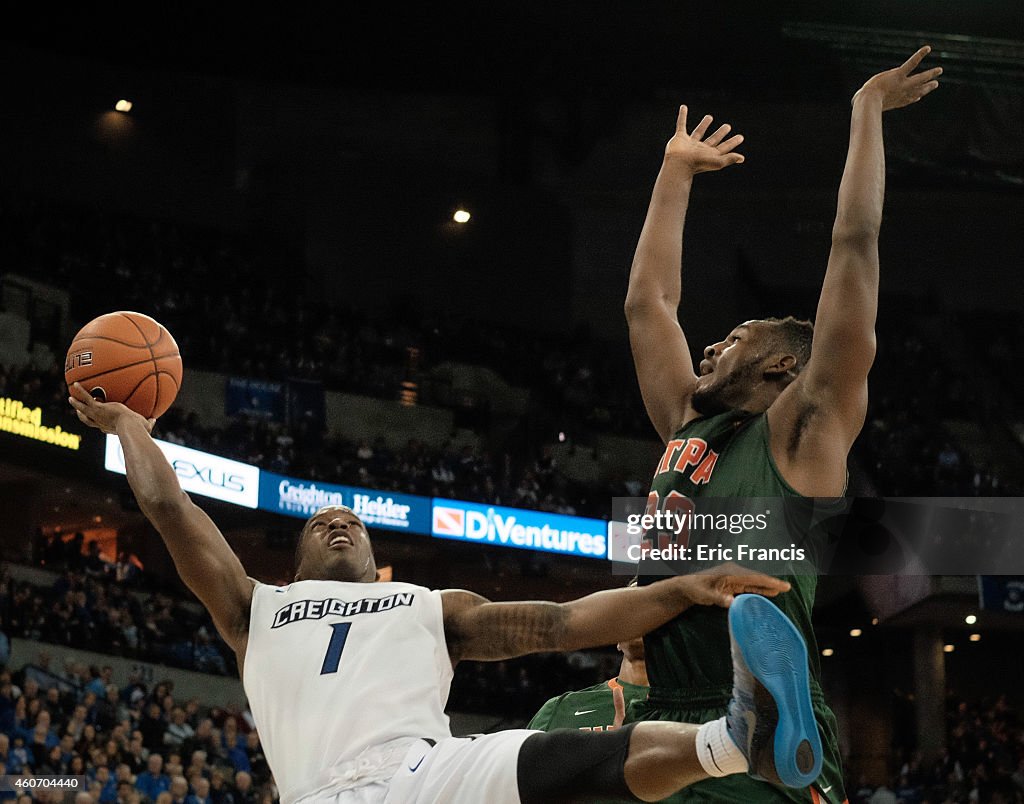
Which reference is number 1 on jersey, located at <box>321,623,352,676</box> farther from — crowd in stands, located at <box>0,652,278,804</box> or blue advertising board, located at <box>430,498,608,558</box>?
blue advertising board, located at <box>430,498,608,558</box>

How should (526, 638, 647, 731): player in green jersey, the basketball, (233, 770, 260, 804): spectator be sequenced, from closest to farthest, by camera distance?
the basketball, (526, 638, 647, 731): player in green jersey, (233, 770, 260, 804): spectator

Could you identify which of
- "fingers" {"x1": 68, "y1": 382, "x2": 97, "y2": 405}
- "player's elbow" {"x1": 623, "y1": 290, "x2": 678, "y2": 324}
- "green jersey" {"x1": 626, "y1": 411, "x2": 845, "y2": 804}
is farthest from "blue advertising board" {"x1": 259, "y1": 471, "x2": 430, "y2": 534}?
"green jersey" {"x1": 626, "y1": 411, "x2": 845, "y2": 804}

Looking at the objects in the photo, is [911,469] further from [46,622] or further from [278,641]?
[278,641]

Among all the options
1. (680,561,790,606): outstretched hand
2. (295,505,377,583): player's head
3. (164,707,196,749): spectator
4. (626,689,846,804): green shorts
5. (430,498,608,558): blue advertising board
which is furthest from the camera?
(430,498,608,558): blue advertising board

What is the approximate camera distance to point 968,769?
20766 mm

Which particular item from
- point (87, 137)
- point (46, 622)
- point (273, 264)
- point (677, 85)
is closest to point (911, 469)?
point (677, 85)

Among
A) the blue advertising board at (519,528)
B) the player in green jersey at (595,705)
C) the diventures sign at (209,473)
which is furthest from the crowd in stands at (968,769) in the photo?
the player in green jersey at (595,705)

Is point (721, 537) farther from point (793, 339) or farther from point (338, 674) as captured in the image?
point (338, 674)

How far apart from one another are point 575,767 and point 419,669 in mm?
874

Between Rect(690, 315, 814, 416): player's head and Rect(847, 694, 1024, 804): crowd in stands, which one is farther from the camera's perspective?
Rect(847, 694, 1024, 804): crowd in stands

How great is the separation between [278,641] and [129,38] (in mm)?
24383

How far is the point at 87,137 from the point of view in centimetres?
2656

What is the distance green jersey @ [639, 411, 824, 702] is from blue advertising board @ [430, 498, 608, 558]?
1962 cm

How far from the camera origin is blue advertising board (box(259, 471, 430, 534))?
72.8ft
